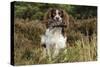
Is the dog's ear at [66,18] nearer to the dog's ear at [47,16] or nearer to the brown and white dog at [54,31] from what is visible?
the brown and white dog at [54,31]

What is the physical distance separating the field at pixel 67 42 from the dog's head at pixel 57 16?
0.06 metres

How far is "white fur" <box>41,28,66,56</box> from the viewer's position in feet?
6.37

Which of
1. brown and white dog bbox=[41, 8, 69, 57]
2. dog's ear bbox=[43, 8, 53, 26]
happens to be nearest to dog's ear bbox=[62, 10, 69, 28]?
brown and white dog bbox=[41, 8, 69, 57]

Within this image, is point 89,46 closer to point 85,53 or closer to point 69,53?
point 85,53

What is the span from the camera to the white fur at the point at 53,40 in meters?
1.94

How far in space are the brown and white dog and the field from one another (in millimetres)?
44

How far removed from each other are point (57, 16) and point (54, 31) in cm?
15

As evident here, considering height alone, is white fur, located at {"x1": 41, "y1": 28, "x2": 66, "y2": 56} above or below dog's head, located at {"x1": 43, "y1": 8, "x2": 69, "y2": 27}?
below

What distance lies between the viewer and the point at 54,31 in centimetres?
197

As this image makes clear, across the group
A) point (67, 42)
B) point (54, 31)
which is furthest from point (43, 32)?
point (67, 42)

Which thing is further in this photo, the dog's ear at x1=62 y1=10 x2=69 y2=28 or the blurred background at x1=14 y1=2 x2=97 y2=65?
the dog's ear at x1=62 y1=10 x2=69 y2=28

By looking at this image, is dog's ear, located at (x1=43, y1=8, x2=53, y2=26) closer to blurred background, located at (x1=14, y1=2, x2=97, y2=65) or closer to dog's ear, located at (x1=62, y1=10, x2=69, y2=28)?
blurred background, located at (x1=14, y1=2, x2=97, y2=65)
